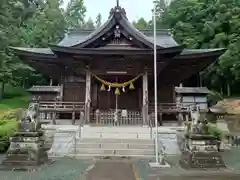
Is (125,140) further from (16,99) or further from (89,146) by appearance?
(16,99)

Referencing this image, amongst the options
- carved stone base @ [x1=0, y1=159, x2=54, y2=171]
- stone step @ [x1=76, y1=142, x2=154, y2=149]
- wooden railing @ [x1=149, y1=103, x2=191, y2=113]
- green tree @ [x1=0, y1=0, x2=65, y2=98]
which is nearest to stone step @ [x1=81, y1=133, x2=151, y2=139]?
stone step @ [x1=76, y1=142, x2=154, y2=149]

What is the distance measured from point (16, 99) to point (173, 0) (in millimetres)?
40607

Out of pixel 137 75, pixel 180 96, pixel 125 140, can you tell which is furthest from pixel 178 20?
pixel 125 140

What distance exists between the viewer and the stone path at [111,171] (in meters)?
7.42

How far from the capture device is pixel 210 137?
909 cm

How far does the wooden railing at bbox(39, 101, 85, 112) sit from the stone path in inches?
303

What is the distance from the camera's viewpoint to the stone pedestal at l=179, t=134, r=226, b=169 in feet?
28.9

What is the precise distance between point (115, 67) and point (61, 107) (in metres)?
4.88

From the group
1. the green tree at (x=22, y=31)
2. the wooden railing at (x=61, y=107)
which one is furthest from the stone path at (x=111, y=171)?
the green tree at (x=22, y=31)

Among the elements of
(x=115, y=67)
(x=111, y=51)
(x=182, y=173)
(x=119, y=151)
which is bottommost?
(x=182, y=173)

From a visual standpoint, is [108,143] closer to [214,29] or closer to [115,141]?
[115,141]

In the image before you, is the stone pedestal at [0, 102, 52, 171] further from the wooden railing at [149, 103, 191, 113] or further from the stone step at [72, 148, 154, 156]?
the wooden railing at [149, 103, 191, 113]

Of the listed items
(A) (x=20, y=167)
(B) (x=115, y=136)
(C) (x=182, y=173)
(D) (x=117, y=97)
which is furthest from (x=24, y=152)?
(D) (x=117, y=97)

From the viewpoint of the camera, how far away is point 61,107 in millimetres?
18688
